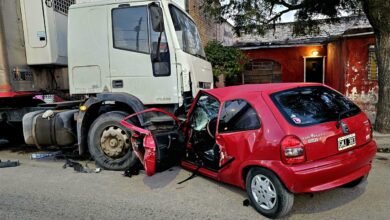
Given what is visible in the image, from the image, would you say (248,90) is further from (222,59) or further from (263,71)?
(263,71)

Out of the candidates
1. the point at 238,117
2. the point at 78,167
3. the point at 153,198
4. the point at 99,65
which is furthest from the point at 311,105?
the point at 78,167

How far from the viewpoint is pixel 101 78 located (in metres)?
5.34

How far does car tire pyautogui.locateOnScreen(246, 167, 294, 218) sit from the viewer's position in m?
3.38

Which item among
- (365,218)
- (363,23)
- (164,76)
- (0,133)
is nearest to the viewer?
(365,218)

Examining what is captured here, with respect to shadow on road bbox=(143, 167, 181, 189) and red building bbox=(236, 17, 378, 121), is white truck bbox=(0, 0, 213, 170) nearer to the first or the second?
shadow on road bbox=(143, 167, 181, 189)

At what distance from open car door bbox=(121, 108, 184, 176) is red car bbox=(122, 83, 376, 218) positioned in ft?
0.05

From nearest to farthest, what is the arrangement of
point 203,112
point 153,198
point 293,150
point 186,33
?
point 293,150
point 153,198
point 203,112
point 186,33

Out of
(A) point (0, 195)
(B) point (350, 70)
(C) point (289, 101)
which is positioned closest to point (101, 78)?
(A) point (0, 195)

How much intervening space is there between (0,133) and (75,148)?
2.17 m

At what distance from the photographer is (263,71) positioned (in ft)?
49.9

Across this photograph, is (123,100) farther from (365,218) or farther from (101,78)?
(365,218)

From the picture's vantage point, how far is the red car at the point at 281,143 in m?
3.28

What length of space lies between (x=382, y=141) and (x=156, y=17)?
5.79 meters

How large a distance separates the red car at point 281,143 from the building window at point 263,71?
11.2 meters
